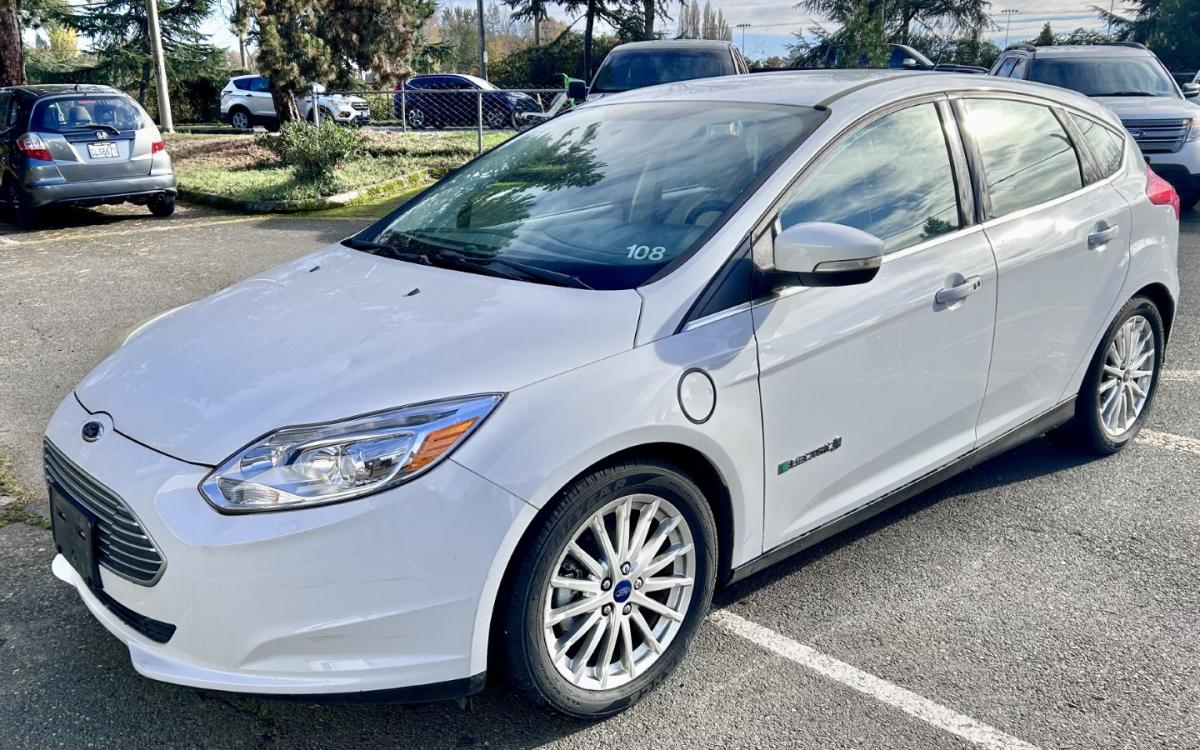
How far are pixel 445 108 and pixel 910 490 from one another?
15.4m

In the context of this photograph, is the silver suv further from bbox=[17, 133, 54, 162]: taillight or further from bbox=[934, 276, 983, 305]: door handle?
bbox=[17, 133, 54, 162]: taillight

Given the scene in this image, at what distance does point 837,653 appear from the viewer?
304 cm

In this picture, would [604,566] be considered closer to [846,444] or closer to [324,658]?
[324,658]

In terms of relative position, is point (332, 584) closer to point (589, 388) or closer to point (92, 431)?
point (589, 388)

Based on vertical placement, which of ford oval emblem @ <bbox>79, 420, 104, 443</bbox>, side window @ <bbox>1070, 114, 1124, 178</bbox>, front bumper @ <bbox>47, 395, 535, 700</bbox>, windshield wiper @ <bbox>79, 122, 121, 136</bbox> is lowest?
front bumper @ <bbox>47, 395, 535, 700</bbox>

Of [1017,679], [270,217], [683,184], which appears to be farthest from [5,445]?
[270,217]

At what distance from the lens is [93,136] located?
10859mm

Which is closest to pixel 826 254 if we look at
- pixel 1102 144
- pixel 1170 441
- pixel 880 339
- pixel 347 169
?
pixel 880 339

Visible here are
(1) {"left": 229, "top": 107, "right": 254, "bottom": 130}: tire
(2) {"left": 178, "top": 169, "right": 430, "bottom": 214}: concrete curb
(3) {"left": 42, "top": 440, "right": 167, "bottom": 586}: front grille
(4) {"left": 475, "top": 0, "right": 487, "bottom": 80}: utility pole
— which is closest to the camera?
(3) {"left": 42, "top": 440, "right": 167, "bottom": 586}: front grille

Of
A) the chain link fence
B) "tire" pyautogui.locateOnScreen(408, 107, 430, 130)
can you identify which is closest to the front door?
the chain link fence

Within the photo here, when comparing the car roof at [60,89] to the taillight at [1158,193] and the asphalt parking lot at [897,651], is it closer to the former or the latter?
the asphalt parking lot at [897,651]

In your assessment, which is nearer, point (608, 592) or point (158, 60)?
point (608, 592)

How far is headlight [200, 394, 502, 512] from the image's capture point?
7.55 feet

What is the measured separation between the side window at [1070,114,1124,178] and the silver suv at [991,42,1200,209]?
20.9ft
